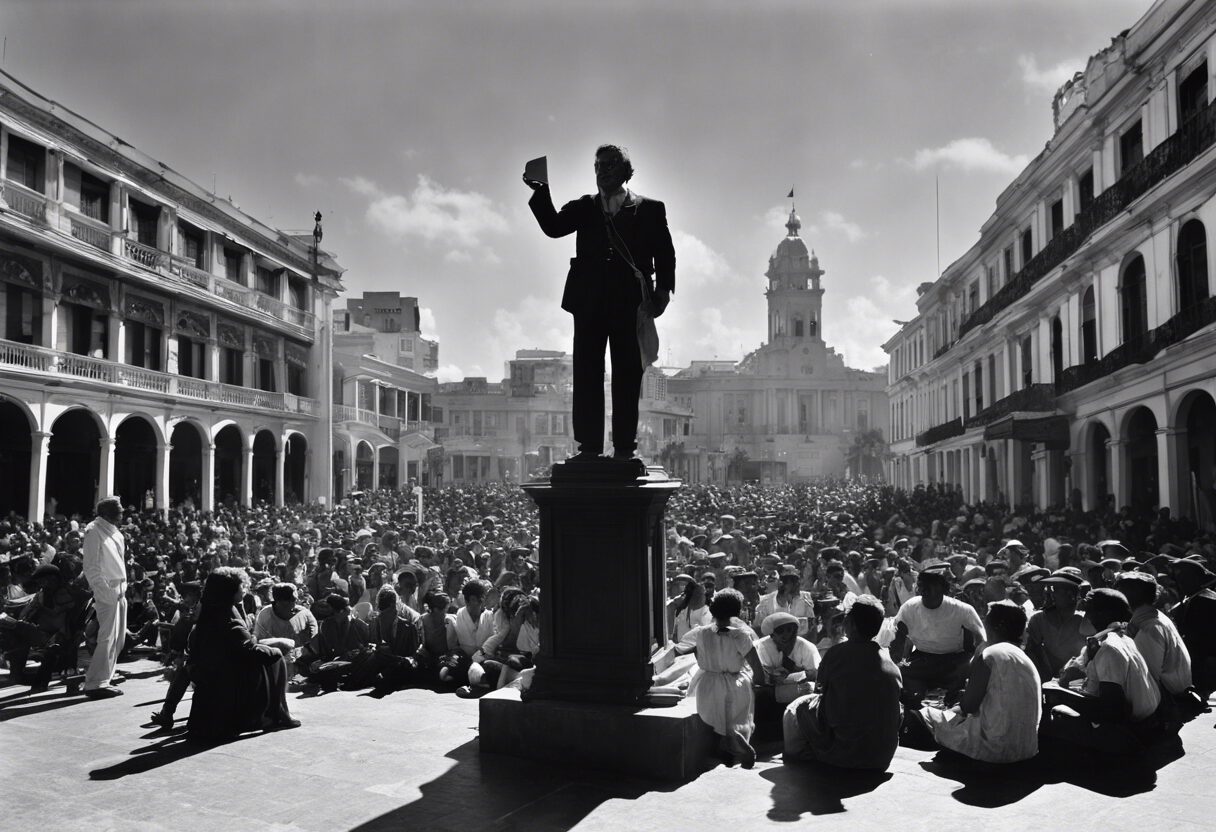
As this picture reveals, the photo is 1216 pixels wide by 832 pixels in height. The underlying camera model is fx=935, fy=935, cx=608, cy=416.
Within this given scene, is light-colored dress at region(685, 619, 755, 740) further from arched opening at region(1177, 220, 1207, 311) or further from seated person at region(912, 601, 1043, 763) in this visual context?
arched opening at region(1177, 220, 1207, 311)

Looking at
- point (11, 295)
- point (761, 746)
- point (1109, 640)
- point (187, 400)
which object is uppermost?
point (11, 295)

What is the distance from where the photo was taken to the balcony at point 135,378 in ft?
69.3

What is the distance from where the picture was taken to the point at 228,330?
30.8 m

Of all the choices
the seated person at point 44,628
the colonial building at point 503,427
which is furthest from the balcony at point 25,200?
the colonial building at point 503,427

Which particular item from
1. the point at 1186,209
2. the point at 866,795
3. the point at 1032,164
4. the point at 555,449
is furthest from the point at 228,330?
the point at 555,449

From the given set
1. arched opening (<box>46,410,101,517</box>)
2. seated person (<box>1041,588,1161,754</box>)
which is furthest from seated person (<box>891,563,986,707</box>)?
arched opening (<box>46,410,101,517</box>)

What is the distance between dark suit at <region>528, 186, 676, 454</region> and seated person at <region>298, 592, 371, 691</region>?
12.1ft

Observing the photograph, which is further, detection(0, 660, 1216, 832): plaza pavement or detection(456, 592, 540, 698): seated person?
detection(456, 592, 540, 698): seated person

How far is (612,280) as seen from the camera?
19.9 ft

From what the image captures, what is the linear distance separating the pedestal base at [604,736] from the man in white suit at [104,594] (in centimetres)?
389

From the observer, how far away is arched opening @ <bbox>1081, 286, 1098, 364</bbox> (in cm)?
2212

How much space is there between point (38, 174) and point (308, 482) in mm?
15778

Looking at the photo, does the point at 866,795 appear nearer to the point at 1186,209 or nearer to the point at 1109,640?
the point at 1109,640

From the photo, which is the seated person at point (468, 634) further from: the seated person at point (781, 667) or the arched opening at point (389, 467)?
the arched opening at point (389, 467)
